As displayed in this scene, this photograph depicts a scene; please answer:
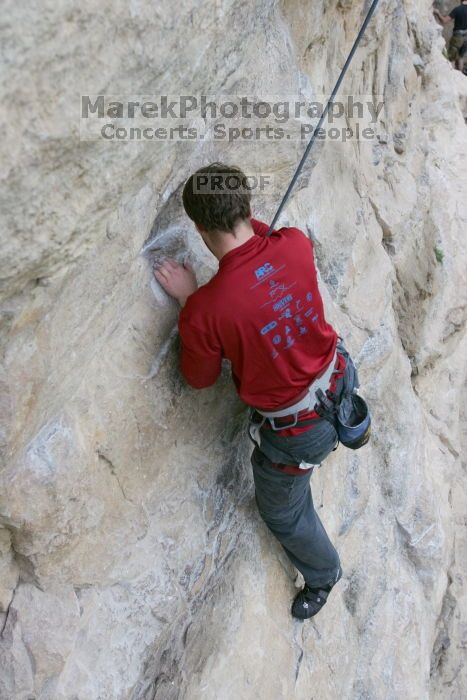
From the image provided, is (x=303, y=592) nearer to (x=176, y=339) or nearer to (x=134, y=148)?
(x=176, y=339)

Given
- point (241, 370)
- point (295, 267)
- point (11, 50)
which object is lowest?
point (241, 370)

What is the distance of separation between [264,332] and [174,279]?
1.67 ft

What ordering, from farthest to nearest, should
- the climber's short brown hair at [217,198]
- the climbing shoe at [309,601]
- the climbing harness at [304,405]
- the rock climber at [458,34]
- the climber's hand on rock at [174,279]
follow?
the rock climber at [458,34], the climbing shoe at [309,601], the climbing harness at [304,405], the climber's hand on rock at [174,279], the climber's short brown hair at [217,198]

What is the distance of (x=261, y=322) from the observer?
2.61 meters

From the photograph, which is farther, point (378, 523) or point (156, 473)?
point (378, 523)

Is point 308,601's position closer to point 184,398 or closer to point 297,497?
point 297,497

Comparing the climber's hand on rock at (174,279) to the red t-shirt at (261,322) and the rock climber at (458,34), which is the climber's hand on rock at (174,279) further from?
the rock climber at (458,34)

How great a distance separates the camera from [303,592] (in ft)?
12.1

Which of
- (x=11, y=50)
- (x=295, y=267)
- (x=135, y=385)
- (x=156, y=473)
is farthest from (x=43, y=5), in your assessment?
(x=156, y=473)

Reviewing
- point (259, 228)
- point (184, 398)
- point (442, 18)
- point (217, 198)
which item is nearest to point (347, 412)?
point (184, 398)

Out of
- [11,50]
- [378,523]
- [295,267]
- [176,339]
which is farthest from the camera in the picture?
[378,523]

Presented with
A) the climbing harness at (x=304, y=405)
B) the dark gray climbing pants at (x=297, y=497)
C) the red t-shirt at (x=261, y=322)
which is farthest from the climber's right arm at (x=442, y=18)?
the climbing harness at (x=304, y=405)

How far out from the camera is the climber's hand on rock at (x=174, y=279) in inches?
112

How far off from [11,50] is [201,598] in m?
2.61
